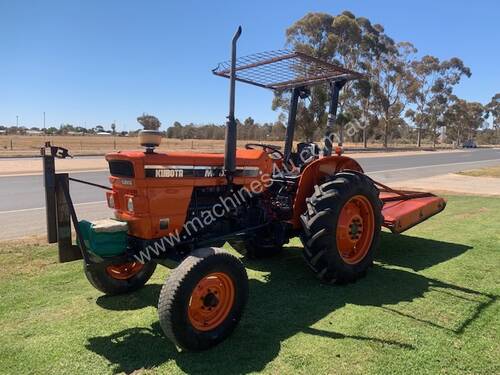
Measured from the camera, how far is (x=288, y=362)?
3264mm

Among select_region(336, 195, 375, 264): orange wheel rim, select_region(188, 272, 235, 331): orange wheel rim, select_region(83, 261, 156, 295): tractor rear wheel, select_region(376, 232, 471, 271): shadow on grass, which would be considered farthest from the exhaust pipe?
select_region(376, 232, 471, 271): shadow on grass

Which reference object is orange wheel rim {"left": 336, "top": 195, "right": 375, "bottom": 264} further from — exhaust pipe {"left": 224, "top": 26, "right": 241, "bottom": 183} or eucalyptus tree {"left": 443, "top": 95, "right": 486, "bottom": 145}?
eucalyptus tree {"left": 443, "top": 95, "right": 486, "bottom": 145}

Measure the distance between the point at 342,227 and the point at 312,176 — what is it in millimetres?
655

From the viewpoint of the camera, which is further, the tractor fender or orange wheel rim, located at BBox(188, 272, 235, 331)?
the tractor fender

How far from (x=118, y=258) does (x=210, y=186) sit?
108 cm

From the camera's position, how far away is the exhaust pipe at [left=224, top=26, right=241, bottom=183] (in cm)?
388

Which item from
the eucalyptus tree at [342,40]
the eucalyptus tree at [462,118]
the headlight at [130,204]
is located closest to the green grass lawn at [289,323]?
the headlight at [130,204]

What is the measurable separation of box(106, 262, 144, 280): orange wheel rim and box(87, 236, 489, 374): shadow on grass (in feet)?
0.74

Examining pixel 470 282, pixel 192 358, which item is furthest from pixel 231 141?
pixel 470 282

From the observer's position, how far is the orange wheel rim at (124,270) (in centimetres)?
456

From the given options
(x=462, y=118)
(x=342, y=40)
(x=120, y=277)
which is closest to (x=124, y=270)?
(x=120, y=277)

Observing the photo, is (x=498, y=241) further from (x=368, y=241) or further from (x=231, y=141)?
(x=231, y=141)

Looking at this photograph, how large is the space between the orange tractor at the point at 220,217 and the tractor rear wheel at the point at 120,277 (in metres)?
0.01

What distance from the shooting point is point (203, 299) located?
141 inches
